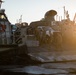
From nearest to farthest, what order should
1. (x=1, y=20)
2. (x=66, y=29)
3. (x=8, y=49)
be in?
(x=8, y=49) → (x=1, y=20) → (x=66, y=29)

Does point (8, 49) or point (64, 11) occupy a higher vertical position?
point (64, 11)

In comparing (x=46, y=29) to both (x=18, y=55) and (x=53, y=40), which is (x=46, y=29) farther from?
(x=18, y=55)

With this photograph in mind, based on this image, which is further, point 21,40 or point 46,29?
point 46,29

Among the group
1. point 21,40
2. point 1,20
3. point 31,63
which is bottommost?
point 31,63

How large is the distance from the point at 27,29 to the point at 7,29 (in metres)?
8.09

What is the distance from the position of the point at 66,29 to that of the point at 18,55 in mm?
15007

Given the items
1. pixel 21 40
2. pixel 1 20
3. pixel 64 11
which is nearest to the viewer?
pixel 1 20

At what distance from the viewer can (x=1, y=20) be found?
17.9 meters

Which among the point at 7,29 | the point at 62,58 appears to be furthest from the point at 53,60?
the point at 7,29

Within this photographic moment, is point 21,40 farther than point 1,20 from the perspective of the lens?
Yes

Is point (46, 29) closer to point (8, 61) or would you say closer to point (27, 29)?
point (27, 29)

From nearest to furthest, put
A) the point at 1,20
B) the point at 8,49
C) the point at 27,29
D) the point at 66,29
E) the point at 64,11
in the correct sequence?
1. the point at 8,49
2. the point at 1,20
3. the point at 27,29
4. the point at 66,29
5. the point at 64,11

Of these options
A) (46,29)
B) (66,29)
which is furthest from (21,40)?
(66,29)

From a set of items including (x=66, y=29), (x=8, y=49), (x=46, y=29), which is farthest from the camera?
(x=66, y=29)
